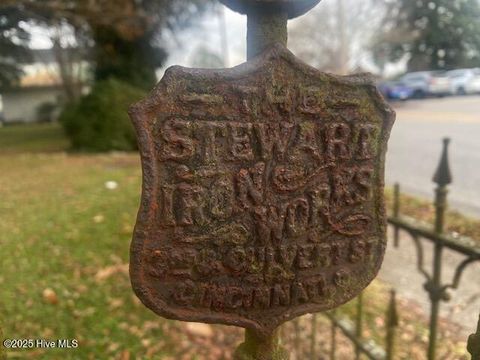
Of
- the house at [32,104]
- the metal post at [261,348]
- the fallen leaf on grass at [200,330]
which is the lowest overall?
the fallen leaf on grass at [200,330]

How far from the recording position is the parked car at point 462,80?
10.5ft

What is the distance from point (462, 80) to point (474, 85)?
0.38 ft

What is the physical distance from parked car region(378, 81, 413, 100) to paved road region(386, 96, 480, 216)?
186mm

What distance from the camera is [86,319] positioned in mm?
2982

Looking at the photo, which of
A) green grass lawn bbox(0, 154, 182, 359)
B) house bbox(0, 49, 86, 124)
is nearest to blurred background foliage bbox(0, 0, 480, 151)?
green grass lawn bbox(0, 154, 182, 359)

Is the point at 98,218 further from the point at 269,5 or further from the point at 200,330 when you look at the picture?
the point at 269,5

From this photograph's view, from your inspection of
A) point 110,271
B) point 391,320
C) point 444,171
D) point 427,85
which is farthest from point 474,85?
point 110,271

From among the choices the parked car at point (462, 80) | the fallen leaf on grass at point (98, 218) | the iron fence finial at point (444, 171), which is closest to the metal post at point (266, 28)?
the iron fence finial at point (444, 171)

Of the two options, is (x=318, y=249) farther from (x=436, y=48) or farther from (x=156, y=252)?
(x=436, y=48)

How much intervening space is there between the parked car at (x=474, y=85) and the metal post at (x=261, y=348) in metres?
2.51

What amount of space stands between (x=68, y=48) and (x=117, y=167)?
7.40 metres

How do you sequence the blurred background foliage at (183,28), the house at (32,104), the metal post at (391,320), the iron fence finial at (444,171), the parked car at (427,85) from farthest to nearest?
the house at (32,104) → the parked car at (427,85) → the blurred background foliage at (183,28) → the metal post at (391,320) → the iron fence finial at (444,171)

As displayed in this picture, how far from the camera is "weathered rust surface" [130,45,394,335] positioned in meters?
1.17

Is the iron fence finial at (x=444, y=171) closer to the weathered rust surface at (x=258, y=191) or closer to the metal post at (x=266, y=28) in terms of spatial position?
the weathered rust surface at (x=258, y=191)
